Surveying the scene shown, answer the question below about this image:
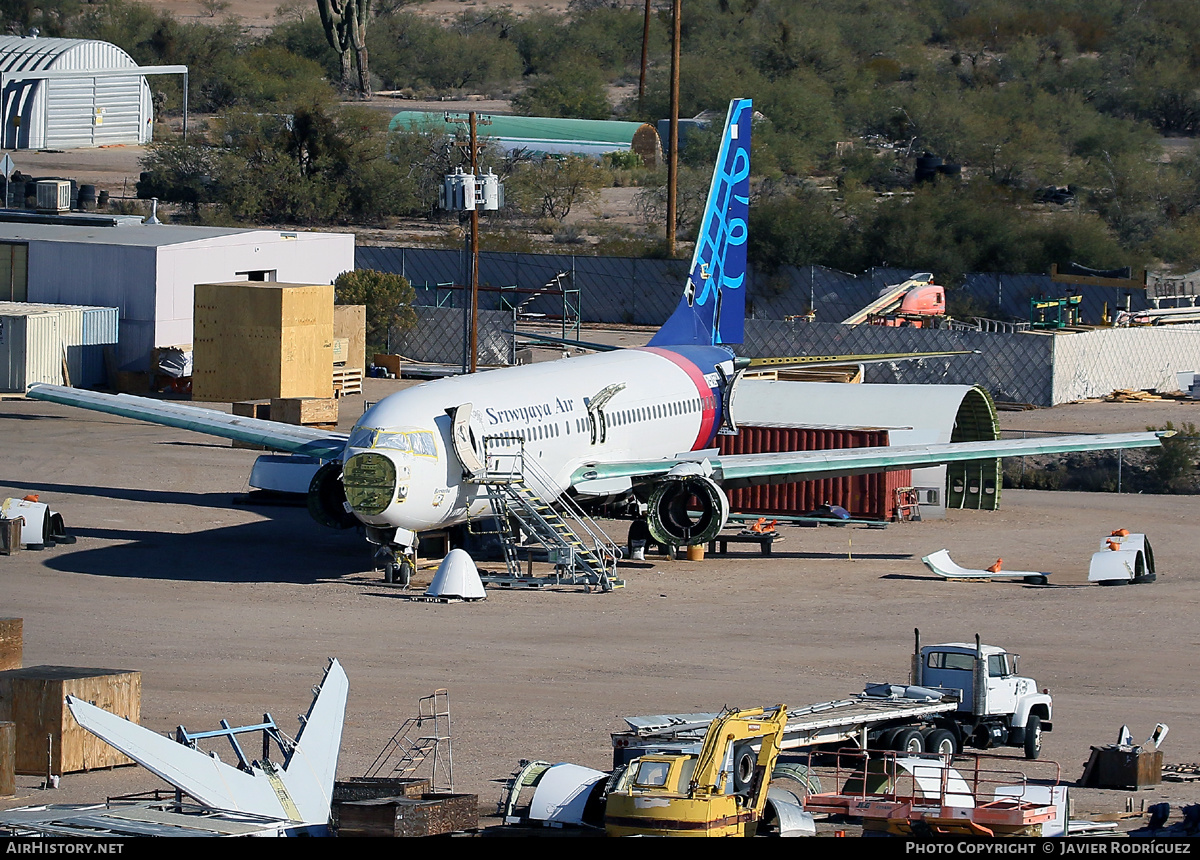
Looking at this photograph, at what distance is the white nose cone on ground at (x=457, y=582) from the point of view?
35844 mm

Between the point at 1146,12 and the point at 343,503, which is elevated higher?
the point at 1146,12

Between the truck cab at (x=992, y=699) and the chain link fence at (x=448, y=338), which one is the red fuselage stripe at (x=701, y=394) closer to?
the truck cab at (x=992, y=699)

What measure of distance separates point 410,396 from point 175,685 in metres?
9.78

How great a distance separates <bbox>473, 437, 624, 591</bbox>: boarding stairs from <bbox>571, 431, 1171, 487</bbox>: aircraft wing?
2108 mm

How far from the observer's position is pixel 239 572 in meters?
38.7

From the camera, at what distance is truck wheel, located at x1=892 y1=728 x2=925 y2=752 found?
24297 millimetres

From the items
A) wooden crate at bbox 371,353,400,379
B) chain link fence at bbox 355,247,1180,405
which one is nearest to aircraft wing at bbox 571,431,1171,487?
chain link fence at bbox 355,247,1180,405

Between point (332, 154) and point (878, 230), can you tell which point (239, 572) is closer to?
point (878, 230)

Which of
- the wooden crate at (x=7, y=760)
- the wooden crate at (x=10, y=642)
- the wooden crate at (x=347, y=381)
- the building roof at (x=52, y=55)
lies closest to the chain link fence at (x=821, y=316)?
the wooden crate at (x=347, y=381)

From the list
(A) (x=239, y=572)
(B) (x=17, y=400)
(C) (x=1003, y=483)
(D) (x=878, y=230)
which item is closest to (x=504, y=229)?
(D) (x=878, y=230)

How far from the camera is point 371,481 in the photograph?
Result: 3522cm

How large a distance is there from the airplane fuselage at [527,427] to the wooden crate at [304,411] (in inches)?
532

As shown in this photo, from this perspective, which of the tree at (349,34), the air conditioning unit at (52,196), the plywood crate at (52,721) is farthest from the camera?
the tree at (349,34)

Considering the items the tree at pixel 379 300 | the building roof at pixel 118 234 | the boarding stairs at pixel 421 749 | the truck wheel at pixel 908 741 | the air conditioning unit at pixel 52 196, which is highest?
the air conditioning unit at pixel 52 196
